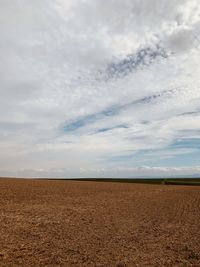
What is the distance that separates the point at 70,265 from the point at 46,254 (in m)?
1.79

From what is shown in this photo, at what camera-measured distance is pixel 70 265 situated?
12469mm

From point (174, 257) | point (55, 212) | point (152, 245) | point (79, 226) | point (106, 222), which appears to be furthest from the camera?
point (55, 212)

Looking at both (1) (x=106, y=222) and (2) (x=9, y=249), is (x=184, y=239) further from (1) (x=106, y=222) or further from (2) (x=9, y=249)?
(2) (x=9, y=249)

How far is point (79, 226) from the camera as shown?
67.0ft

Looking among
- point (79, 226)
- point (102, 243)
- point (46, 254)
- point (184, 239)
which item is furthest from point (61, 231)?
point (184, 239)

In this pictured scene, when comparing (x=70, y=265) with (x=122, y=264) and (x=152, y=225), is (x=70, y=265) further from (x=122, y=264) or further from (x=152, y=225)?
(x=152, y=225)

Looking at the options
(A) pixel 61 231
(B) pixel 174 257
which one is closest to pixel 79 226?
(A) pixel 61 231

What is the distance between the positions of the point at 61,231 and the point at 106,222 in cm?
413

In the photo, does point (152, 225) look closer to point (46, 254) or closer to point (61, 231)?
point (61, 231)

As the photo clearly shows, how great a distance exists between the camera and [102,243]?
1605 cm

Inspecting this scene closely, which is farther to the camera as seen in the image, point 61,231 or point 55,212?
point 55,212

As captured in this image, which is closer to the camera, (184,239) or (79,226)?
(184,239)

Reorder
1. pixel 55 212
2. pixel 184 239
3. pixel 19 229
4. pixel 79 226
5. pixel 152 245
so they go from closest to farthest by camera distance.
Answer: pixel 152 245 → pixel 184 239 → pixel 19 229 → pixel 79 226 → pixel 55 212

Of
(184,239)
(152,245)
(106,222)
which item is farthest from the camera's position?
(106,222)
